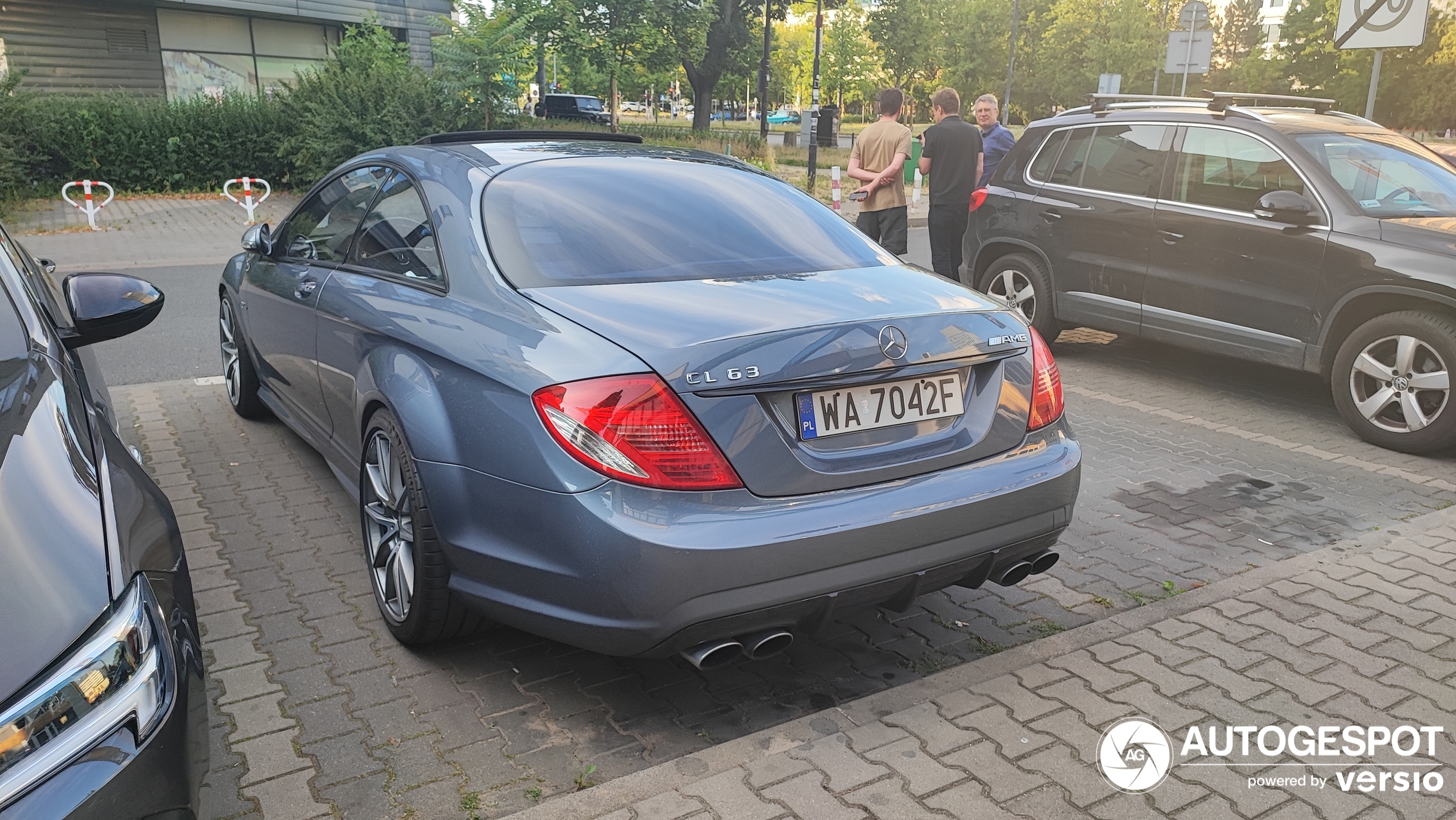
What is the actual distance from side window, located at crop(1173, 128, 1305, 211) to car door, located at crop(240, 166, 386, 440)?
5025 mm

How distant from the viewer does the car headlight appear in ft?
5.27

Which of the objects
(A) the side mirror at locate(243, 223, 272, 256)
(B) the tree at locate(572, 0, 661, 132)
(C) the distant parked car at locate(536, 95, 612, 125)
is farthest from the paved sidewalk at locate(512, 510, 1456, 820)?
(C) the distant parked car at locate(536, 95, 612, 125)

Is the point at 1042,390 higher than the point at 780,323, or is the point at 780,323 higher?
the point at 780,323

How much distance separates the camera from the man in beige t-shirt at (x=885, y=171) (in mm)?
8977

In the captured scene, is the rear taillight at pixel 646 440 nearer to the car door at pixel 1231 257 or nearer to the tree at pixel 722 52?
the car door at pixel 1231 257

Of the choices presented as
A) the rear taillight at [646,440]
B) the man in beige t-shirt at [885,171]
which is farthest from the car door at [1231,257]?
the rear taillight at [646,440]

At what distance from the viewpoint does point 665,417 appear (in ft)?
8.73

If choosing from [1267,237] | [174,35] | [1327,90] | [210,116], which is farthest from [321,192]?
[1327,90]

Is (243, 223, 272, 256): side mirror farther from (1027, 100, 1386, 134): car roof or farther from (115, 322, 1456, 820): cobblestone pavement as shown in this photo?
(1027, 100, 1386, 134): car roof

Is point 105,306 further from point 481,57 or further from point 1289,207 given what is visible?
point 481,57

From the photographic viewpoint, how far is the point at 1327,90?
2232 inches

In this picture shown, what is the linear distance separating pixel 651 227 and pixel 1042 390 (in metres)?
1.36

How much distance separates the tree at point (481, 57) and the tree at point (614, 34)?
472 inches
